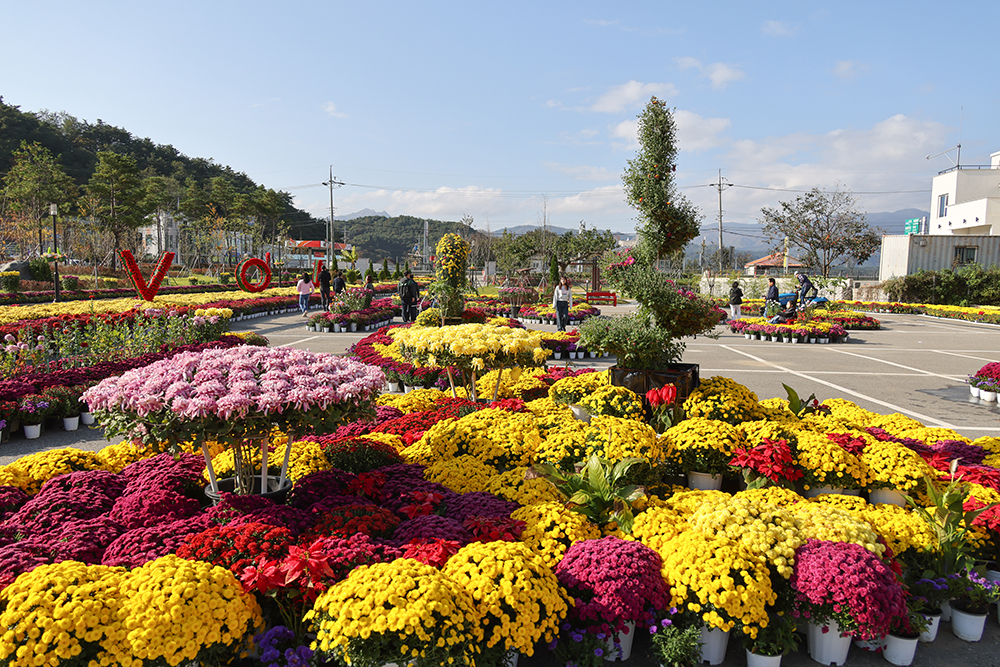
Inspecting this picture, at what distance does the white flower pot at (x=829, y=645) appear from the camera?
2906mm

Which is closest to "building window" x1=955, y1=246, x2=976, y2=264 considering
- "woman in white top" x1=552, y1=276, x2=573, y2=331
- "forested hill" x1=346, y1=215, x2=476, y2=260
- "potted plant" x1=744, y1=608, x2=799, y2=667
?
"woman in white top" x1=552, y1=276, x2=573, y2=331

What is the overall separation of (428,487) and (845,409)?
188 inches

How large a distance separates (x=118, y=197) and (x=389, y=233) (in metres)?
92.1

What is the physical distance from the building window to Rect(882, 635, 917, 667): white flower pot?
126 ft

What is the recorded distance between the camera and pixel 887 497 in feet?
14.0

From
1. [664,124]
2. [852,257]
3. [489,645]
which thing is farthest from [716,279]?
[489,645]

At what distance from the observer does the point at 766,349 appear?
1475cm

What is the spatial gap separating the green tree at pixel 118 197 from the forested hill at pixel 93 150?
451 inches

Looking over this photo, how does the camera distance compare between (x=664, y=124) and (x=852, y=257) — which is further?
(x=852, y=257)

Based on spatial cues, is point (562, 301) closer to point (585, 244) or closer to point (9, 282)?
point (9, 282)

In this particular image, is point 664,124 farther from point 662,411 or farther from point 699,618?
point 699,618

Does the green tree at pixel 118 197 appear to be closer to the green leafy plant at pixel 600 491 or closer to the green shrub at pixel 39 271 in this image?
the green shrub at pixel 39 271

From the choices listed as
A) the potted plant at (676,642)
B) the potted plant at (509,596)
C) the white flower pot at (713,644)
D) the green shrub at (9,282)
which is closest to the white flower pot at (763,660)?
the white flower pot at (713,644)

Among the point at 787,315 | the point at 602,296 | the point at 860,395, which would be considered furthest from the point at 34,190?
the point at 860,395
